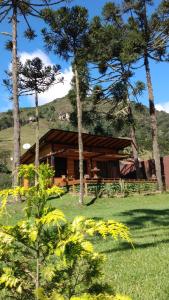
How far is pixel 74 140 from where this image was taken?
31.7m

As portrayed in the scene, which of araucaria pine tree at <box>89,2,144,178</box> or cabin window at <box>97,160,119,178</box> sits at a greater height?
araucaria pine tree at <box>89,2,144,178</box>

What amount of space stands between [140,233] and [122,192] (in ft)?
48.9

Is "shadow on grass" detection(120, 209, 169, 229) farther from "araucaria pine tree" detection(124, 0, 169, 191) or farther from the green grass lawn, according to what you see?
"araucaria pine tree" detection(124, 0, 169, 191)

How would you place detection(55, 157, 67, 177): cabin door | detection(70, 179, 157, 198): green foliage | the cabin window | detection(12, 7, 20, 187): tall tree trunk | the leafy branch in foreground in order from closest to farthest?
1. the leafy branch in foreground
2. detection(12, 7, 20, 187): tall tree trunk
3. detection(70, 179, 157, 198): green foliage
4. detection(55, 157, 67, 177): cabin door
5. the cabin window

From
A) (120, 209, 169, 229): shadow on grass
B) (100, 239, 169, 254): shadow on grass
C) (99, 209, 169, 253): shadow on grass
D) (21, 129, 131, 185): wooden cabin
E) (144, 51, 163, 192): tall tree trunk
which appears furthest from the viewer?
(21, 129, 131, 185): wooden cabin

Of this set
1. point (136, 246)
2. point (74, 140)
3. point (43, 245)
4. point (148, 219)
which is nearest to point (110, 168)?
point (74, 140)

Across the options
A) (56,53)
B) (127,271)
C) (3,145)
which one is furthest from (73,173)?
(3,145)

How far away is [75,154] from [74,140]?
3.76ft

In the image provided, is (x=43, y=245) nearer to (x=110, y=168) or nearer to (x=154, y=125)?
(x=154, y=125)

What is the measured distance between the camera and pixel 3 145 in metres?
87.0

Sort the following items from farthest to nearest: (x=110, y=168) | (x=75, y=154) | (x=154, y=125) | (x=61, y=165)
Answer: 1. (x=110, y=168)
2. (x=61, y=165)
3. (x=75, y=154)
4. (x=154, y=125)

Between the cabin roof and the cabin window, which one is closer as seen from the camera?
the cabin roof

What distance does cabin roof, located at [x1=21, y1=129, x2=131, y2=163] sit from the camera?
29.9 metres

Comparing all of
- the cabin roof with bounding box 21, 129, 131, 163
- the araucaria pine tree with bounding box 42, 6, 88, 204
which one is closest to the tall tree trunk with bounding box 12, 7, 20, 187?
the araucaria pine tree with bounding box 42, 6, 88, 204
